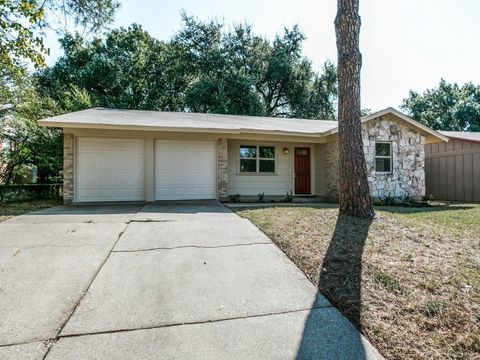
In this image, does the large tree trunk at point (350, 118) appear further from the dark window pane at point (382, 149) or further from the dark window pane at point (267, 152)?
the dark window pane at point (267, 152)

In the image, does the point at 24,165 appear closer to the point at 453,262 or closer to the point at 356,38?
the point at 356,38

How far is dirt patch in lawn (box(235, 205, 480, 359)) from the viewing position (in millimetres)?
2309

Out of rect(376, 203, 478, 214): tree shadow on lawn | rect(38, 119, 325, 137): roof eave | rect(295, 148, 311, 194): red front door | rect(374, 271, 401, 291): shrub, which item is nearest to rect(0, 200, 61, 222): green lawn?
rect(38, 119, 325, 137): roof eave

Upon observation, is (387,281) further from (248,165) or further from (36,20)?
(248,165)

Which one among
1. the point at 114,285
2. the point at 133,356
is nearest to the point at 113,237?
→ the point at 114,285

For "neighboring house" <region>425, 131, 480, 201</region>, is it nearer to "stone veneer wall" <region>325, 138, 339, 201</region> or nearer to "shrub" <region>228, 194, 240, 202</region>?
"stone veneer wall" <region>325, 138, 339, 201</region>

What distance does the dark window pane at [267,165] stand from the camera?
38.1ft

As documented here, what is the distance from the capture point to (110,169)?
9.56 meters

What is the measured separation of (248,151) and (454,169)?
898 centimetres

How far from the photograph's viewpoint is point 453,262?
3646mm

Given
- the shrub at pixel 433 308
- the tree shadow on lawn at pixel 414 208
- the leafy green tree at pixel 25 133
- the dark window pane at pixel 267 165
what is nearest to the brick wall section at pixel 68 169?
the leafy green tree at pixel 25 133

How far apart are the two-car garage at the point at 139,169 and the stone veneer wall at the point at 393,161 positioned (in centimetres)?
442

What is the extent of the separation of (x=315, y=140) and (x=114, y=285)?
9.38 m

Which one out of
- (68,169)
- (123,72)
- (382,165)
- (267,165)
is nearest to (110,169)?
(68,169)
